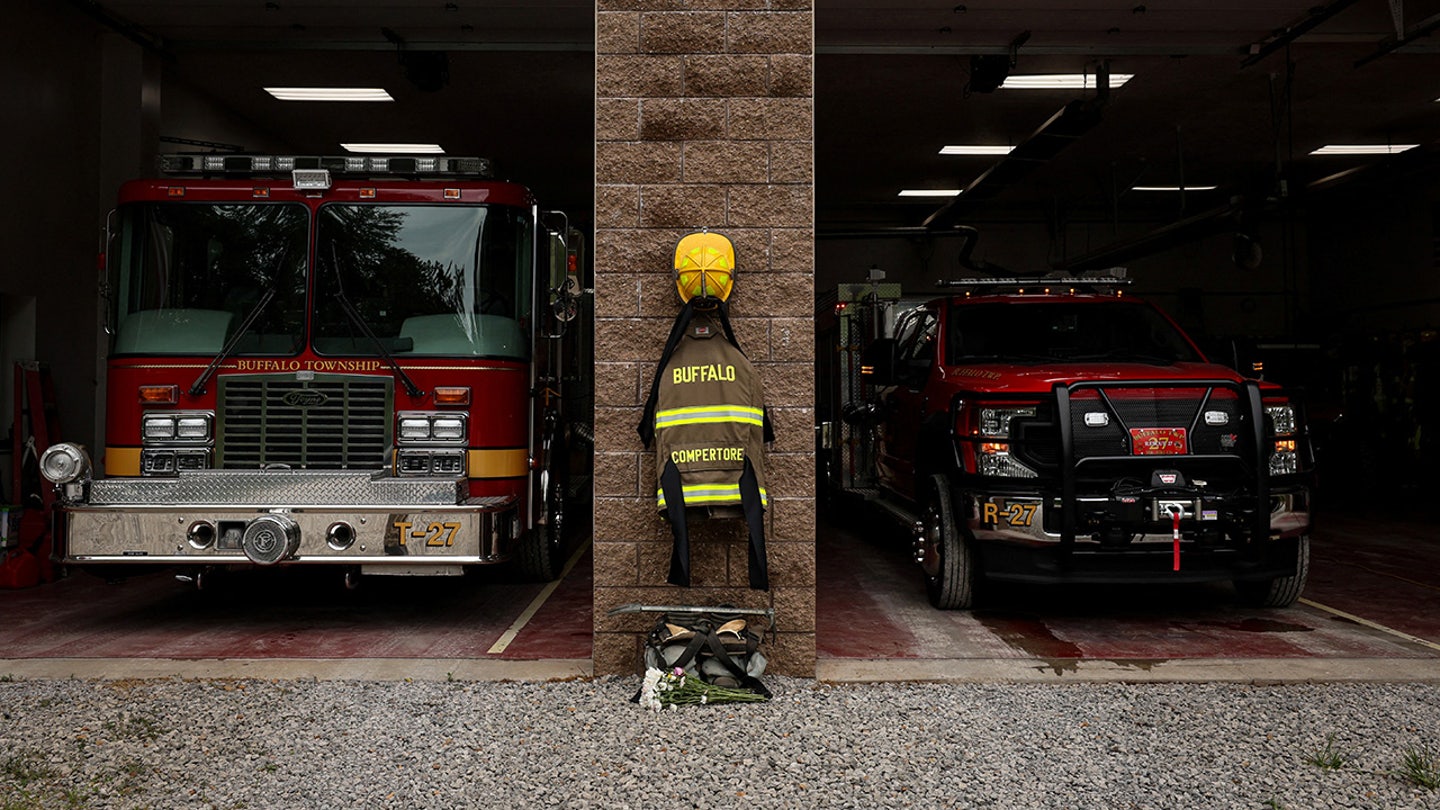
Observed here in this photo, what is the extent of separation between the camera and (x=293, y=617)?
7.14 metres

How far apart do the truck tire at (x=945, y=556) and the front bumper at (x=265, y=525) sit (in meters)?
3.08

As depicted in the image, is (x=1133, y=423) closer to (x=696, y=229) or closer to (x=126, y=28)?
(x=696, y=229)

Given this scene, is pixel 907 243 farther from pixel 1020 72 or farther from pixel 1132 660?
pixel 1132 660

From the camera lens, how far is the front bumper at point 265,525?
6.07m

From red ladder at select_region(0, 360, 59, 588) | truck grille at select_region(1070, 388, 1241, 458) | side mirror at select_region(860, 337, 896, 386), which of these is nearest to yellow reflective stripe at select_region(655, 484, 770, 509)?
truck grille at select_region(1070, 388, 1241, 458)

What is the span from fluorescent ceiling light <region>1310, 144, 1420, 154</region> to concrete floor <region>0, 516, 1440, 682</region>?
11437mm

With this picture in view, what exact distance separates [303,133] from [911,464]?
13002 mm

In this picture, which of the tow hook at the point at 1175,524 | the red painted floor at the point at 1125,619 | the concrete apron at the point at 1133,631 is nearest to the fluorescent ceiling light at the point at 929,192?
the red painted floor at the point at 1125,619

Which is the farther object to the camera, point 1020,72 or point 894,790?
point 1020,72

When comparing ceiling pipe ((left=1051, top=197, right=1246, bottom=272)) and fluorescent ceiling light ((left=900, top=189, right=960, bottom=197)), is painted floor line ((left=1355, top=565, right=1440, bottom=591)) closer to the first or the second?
ceiling pipe ((left=1051, top=197, right=1246, bottom=272))

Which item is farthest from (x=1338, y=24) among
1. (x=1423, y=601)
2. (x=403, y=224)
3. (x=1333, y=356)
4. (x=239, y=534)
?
(x=239, y=534)

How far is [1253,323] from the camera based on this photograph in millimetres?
23281

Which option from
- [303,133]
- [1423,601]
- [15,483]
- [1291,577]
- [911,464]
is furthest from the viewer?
[303,133]

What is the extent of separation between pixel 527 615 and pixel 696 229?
10.5ft
